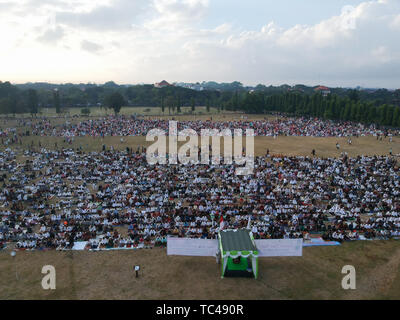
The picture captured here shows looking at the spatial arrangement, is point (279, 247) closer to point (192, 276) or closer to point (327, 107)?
point (192, 276)

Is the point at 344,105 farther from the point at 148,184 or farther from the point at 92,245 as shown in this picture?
the point at 92,245

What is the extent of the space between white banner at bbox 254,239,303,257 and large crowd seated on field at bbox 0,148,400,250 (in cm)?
277

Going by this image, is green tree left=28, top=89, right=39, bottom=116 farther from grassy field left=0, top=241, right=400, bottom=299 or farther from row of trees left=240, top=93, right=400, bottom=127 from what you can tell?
grassy field left=0, top=241, right=400, bottom=299

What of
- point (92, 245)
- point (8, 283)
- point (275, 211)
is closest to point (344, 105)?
point (275, 211)

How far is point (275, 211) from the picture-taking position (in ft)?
66.6

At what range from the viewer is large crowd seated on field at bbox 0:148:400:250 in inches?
704

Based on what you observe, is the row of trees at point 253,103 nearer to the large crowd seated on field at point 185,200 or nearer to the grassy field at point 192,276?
the large crowd seated on field at point 185,200

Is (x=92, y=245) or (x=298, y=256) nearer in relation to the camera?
(x=298, y=256)

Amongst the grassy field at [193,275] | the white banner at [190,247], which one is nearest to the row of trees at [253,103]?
the grassy field at [193,275]

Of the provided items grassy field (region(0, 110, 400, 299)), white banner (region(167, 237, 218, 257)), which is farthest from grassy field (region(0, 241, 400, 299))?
white banner (region(167, 237, 218, 257))

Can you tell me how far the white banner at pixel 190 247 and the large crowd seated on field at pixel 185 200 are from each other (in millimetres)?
1787

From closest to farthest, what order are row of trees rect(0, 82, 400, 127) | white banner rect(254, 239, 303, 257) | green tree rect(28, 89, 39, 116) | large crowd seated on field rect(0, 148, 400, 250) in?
white banner rect(254, 239, 303, 257) → large crowd seated on field rect(0, 148, 400, 250) → row of trees rect(0, 82, 400, 127) → green tree rect(28, 89, 39, 116)

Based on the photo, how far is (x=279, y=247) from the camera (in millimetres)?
14453
